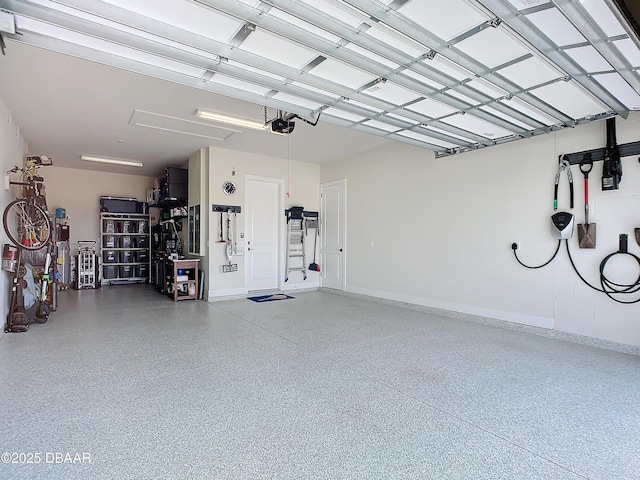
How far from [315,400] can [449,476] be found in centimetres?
115

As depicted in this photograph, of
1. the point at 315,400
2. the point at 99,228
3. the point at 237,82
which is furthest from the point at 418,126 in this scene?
the point at 99,228

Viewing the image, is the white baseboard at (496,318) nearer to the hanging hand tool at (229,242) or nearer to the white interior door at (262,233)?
the white interior door at (262,233)

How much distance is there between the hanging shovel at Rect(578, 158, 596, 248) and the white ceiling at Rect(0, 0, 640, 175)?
547 millimetres

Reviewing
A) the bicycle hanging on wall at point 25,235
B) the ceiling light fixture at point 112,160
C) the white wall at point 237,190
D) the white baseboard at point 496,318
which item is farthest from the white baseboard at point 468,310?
the ceiling light fixture at point 112,160

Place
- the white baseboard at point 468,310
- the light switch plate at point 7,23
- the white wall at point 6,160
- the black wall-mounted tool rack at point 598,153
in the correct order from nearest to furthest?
the light switch plate at point 7,23 < the black wall-mounted tool rack at point 598,153 < the white wall at point 6,160 < the white baseboard at point 468,310

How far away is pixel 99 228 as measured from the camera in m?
9.91

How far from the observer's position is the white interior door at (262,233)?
7777 mm

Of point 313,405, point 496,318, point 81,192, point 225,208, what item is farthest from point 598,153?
point 81,192

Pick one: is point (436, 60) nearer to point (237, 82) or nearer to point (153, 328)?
point (237, 82)

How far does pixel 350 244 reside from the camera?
7891mm

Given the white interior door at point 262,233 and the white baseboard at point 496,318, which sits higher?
the white interior door at point 262,233

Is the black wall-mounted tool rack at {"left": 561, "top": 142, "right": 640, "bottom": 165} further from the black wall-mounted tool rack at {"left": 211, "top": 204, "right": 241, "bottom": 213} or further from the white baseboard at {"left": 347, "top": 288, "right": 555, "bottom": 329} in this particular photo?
the black wall-mounted tool rack at {"left": 211, "top": 204, "right": 241, "bottom": 213}

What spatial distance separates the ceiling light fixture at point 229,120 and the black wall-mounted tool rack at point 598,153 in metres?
4.26

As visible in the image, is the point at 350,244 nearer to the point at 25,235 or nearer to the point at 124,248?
the point at 25,235
